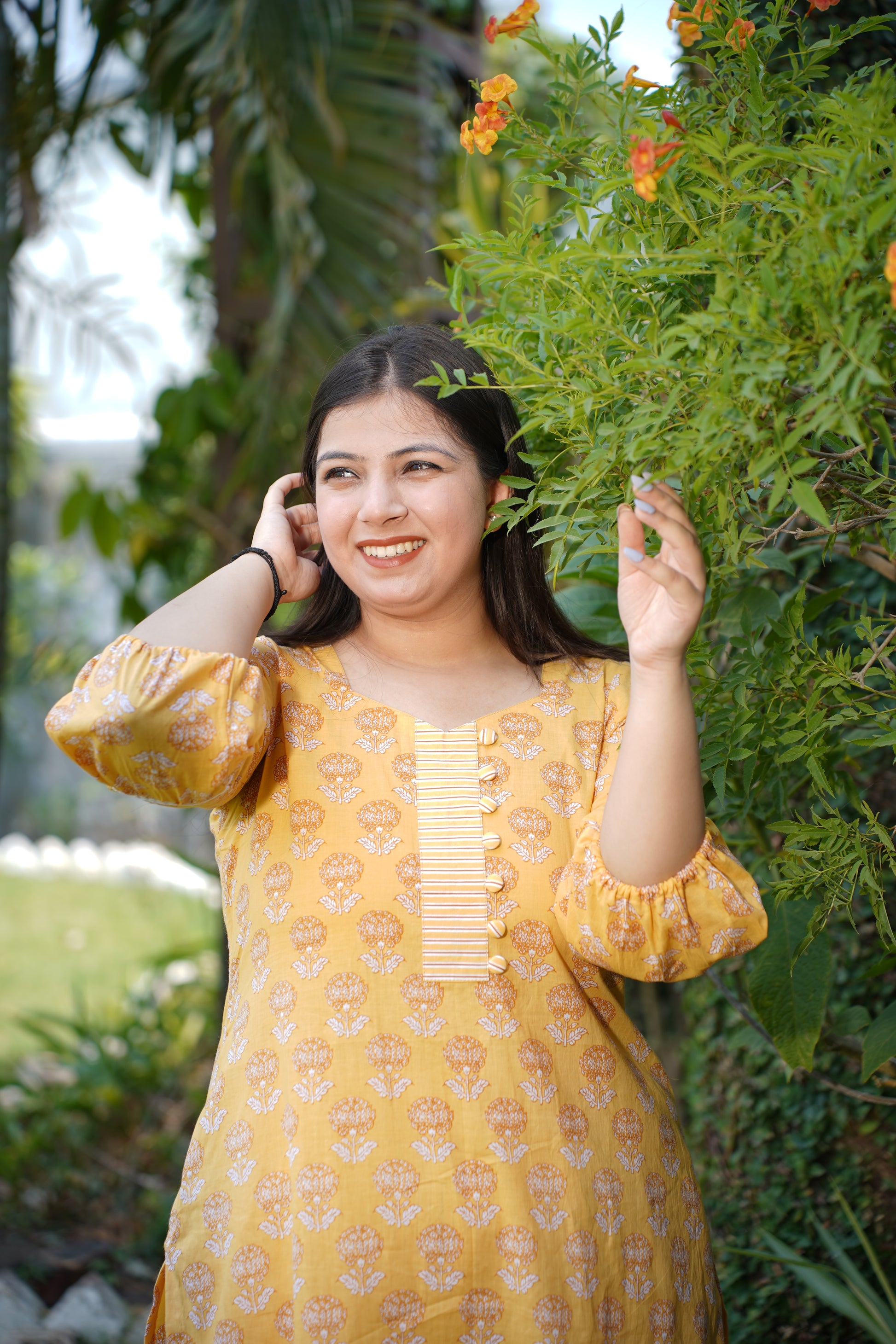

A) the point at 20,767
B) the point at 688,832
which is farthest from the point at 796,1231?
the point at 20,767

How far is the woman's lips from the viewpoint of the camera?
1.38m

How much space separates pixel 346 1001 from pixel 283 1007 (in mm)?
77

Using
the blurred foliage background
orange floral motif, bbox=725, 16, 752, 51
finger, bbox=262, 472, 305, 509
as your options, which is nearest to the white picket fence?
the blurred foliage background

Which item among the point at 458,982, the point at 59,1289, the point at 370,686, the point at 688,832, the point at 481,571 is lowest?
the point at 59,1289

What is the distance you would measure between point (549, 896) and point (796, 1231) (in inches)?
46.6

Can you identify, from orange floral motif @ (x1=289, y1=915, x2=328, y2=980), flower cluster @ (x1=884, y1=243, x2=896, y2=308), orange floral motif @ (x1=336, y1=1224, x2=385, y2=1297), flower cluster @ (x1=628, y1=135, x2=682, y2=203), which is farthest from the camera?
orange floral motif @ (x1=289, y1=915, x2=328, y2=980)

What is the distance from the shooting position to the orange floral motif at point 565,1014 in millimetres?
1317

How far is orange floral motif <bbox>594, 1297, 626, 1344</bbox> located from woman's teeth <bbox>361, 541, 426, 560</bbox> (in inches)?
34.9

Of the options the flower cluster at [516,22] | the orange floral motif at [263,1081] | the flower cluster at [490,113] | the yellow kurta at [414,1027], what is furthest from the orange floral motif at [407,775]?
the flower cluster at [516,22]

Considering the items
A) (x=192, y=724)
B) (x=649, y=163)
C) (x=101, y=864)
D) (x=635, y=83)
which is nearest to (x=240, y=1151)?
(x=192, y=724)

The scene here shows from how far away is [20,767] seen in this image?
959cm

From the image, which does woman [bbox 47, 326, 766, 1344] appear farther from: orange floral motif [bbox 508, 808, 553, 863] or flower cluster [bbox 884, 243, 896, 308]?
flower cluster [bbox 884, 243, 896, 308]

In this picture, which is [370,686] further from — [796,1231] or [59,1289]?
[59,1289]

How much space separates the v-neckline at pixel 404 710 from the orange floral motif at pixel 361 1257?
1.88ft
